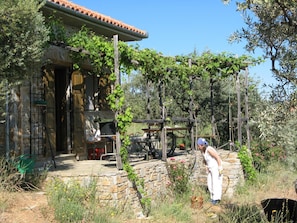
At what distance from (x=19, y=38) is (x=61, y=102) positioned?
191 inches

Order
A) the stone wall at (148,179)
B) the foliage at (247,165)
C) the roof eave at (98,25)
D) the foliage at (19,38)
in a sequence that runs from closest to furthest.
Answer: the foliage at (19,38) → the stone wall at (148,179) → the roof eave at (98,25) → the foliage at (247,165)

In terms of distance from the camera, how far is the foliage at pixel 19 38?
6344 mm

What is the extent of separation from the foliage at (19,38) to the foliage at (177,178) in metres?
4.75

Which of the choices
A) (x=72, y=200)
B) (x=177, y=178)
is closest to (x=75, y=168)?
(x=72, y=200)

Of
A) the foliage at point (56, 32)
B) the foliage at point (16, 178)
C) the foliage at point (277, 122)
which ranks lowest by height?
the foliage at point (16, 178)

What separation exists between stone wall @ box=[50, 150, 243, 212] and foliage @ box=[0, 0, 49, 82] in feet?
8.10

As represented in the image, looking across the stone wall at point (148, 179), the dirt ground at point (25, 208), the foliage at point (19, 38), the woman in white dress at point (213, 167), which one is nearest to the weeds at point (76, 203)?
the dirt ground at point (25, 208)

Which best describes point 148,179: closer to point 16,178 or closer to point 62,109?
point 16,178

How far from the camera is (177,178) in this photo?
10023 mm

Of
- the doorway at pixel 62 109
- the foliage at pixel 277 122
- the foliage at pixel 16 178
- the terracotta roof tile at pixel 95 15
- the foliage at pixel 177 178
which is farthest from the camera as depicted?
the doorway at pixel 62 109

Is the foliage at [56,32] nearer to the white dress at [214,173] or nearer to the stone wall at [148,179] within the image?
the stone wall at [148,179]

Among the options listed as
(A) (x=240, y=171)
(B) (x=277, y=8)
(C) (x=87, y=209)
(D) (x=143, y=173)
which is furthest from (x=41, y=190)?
(A) (x=240, y=171)

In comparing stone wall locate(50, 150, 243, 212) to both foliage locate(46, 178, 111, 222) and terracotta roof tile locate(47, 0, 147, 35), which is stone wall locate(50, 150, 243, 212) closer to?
foliage locate(46, 178, 111, 222)

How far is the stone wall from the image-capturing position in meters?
7.67
